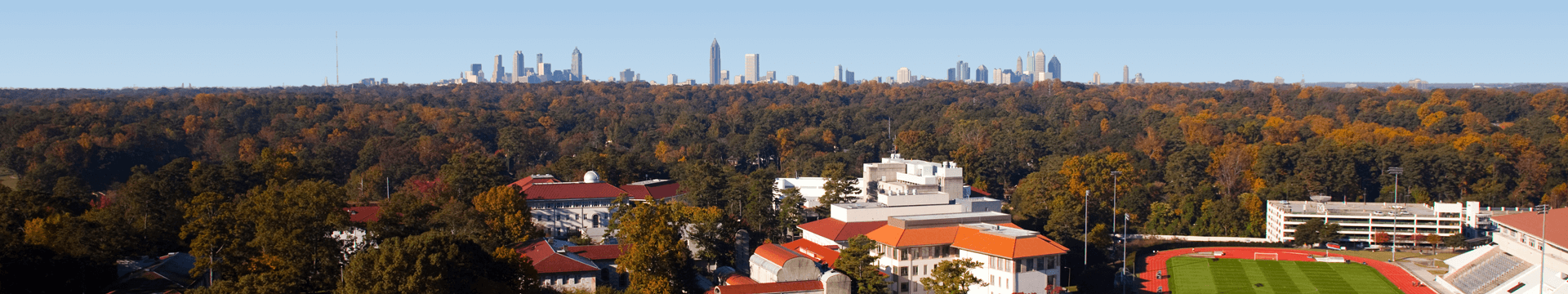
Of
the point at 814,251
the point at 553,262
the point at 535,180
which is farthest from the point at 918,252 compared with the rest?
the point at 535,180

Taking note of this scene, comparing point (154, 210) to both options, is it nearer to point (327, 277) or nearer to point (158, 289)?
point (158, 289)

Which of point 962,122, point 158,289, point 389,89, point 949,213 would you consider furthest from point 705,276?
point 389,89

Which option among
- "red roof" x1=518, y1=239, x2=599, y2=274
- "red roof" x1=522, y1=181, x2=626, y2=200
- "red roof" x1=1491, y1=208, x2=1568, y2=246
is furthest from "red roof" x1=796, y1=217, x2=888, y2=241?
"red roof" x1=1491, y1=208, x2=1568, y2=246

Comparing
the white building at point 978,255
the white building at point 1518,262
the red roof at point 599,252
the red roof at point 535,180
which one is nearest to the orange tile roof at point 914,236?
the white building at point 978,255

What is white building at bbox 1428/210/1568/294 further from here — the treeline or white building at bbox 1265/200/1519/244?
the treeline

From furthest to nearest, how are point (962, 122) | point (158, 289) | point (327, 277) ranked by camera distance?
point (962, 122), point (158, 289), point (327, 277)

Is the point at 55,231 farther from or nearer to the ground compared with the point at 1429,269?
farther from the ground

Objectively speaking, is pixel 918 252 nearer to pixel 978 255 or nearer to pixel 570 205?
pixel 978 255
